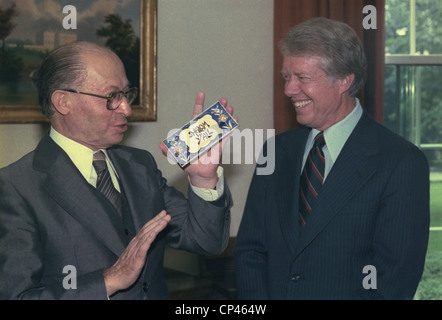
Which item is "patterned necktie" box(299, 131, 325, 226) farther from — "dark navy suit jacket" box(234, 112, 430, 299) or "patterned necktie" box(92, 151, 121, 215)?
"patterned necktie" box(92, 151, 121, 215)

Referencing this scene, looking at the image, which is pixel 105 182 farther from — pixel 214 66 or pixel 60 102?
pixel 214 66

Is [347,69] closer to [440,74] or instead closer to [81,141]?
[81,141]

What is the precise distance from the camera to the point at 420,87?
204 inches

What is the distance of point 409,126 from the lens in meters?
5.20

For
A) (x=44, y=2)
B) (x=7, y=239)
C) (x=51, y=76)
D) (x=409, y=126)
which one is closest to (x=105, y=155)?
(x=51, y=76)

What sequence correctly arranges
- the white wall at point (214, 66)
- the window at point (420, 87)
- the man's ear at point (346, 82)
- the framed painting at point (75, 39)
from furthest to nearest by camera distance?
1. the window at point (420, 87)
2. the white wall at point (214, 66)
3. the framed painting at point (75, 39)
4. the man's ear at point (346, 82)

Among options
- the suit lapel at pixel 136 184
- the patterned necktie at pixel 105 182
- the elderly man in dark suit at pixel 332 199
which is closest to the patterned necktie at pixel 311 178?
the elderly man in dark suit at pixel 332 199

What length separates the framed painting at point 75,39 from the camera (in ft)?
13.0

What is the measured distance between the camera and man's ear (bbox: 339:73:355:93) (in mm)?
2633

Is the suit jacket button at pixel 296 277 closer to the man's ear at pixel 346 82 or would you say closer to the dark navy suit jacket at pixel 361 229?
the dark navy suit jacket at pixel 361 229

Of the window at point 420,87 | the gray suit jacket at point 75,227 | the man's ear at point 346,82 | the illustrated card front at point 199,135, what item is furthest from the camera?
the window at point 420,87

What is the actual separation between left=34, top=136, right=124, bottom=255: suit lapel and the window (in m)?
3.27

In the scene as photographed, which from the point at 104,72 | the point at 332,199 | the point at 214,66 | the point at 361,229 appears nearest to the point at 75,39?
the point at 214,66

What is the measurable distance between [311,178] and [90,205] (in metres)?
0.81
